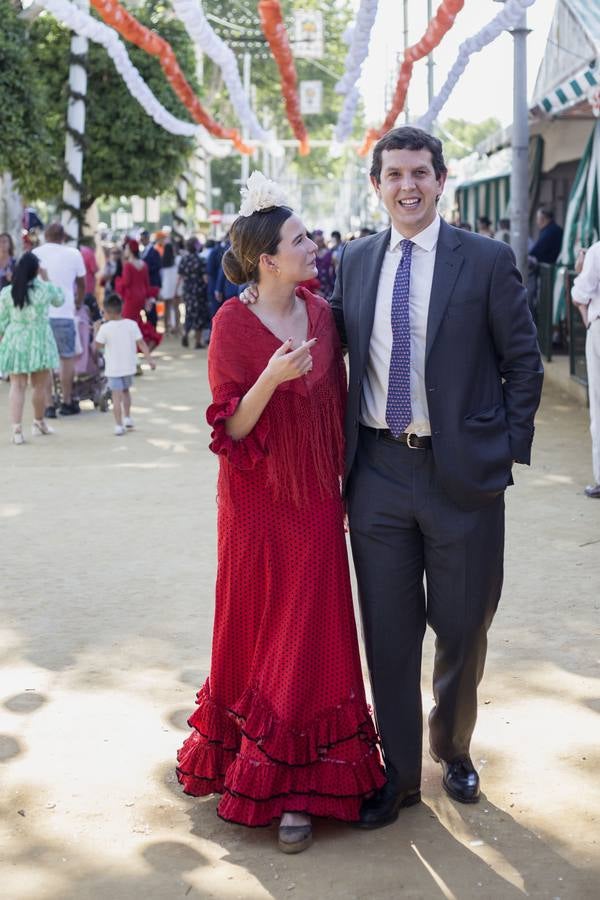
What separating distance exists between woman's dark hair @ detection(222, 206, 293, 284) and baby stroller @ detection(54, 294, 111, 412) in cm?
1012

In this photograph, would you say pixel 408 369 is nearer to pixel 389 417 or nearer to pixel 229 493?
pixel 389 417

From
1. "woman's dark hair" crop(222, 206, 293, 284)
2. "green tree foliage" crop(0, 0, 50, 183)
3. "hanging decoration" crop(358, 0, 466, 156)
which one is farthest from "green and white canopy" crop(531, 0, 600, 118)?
"woman's dark hair" crop(222, 206, 293, 284)

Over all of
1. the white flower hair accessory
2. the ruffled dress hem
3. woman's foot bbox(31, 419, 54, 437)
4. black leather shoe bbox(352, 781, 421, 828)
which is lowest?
woman's foot bbox(31, 419, 54, 437)

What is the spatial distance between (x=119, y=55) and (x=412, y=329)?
16335 mm

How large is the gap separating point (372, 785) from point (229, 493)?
38.4 inches

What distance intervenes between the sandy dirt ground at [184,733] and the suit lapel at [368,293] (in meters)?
1.45


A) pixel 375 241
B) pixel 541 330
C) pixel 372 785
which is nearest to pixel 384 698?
pixel 372 785

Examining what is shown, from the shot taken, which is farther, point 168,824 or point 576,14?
point 576,14

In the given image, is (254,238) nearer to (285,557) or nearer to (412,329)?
(412,329)

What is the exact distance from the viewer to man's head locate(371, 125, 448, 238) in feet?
13.1

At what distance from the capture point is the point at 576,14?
51.2 feet

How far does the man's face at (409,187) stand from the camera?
13.0 ft

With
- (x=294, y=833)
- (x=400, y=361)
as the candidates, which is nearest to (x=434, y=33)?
(x=400, y=361)

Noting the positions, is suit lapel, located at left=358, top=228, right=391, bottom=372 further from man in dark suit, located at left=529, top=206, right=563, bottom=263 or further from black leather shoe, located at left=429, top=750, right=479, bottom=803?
man in dark suit, located at left=529, top=206, right=563, bottom=263
